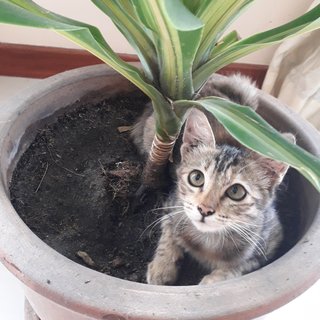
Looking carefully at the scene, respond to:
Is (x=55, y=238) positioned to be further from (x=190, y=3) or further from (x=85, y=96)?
(x=190, y=3)

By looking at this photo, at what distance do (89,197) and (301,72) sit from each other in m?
0.81

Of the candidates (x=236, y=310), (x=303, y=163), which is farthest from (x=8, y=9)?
(x=236, y=310)

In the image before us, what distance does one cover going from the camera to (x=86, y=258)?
2.70 feet

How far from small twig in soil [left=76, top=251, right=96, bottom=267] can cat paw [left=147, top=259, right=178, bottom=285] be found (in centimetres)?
9

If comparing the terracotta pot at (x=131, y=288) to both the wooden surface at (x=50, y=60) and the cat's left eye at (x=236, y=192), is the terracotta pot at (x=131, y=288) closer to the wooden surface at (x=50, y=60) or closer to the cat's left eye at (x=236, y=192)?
the cat's left eye at (x=236, y=192)

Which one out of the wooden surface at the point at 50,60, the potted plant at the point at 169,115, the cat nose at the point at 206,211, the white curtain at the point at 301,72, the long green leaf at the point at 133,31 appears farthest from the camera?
the wooden surface at the point at 50,60

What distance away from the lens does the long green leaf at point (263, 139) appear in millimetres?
510

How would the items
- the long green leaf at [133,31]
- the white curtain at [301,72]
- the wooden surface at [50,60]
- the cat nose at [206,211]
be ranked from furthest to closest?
the wooden surface at [50,60] < the white curtain at [301,72] < the cat nose at [206,211] < the long green leaf at [133,31]

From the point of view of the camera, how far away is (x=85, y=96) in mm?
1005

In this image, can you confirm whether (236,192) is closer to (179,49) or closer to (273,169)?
(273,169)

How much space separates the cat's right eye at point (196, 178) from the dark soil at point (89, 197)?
0.10 metres

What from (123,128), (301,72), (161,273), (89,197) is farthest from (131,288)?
(301,72)

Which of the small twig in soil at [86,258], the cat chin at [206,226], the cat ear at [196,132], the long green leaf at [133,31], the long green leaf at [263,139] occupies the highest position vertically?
the long green leaf at [263,139]

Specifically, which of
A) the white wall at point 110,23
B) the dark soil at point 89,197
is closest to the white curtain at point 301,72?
the white wall at point 110,23
